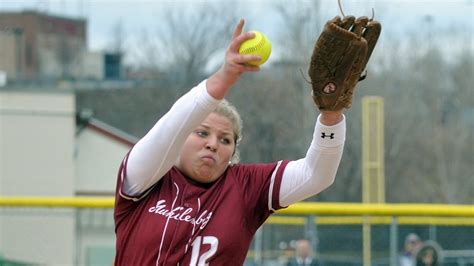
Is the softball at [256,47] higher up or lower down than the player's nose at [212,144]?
higher up

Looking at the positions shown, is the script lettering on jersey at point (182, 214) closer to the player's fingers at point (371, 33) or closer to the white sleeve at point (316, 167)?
the white sleeve at point (316, 167)

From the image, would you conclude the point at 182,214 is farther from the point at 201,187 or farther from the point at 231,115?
the point at 231,115

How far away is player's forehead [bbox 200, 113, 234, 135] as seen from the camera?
343cm

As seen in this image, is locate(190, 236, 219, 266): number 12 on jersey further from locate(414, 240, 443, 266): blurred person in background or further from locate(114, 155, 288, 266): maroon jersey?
locate(414, 240, 443, 266): blurred person in background

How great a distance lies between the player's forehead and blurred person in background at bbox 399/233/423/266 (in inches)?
159

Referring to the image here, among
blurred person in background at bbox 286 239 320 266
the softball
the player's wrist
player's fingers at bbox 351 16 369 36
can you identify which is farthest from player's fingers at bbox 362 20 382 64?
blurred person in background at bbox 286 239 320 266

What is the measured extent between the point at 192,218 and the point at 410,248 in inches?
176

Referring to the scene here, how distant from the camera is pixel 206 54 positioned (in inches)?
917

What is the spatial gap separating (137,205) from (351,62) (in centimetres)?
89

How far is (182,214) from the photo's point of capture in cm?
332

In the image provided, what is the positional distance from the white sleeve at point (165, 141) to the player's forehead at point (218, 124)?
25 cm

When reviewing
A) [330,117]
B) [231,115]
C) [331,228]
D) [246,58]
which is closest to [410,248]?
[331,228]

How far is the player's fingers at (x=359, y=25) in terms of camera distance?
9.89 ft

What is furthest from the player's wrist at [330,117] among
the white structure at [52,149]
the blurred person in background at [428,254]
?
the white structure at [52,149]
